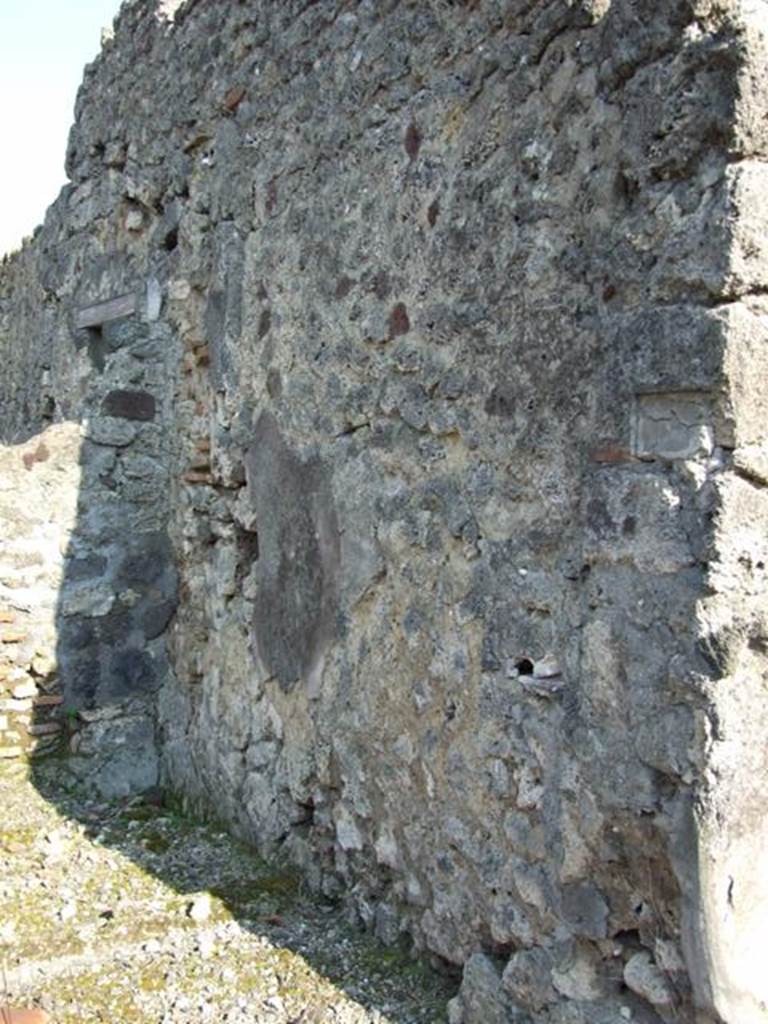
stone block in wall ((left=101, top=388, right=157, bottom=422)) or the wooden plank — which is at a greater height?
the wooden plank

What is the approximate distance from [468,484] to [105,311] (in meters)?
2.69

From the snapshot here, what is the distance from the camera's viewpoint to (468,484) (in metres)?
2.74

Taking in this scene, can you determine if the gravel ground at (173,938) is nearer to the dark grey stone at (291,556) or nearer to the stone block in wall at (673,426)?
the dark grey stone at (291,556)

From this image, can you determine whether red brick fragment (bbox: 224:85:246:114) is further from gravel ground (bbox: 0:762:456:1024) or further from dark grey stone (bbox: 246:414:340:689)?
gravel ground (bbox: 0:762:456:1024)

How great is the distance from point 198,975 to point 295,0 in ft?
9.17

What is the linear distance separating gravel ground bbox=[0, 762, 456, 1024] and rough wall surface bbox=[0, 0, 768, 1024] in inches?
5.1

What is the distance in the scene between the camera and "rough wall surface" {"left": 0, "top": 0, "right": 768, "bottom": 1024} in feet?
6.96

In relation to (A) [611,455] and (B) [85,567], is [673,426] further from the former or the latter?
(B) [85,567]

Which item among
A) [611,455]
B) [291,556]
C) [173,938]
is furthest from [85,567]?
[611,455]

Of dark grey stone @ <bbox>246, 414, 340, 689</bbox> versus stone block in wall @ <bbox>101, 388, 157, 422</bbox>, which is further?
stone block in wall @ <bbox>101, 388, 157, 422</bbox>

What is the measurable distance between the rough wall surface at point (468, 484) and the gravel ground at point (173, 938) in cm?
13

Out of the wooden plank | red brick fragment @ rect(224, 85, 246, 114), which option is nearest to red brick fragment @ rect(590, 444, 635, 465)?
red brick fragment @ rect(224, 85, 246, 114)

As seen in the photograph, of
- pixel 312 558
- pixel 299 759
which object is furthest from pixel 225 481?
pixel 299 759

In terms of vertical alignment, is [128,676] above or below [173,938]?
above
